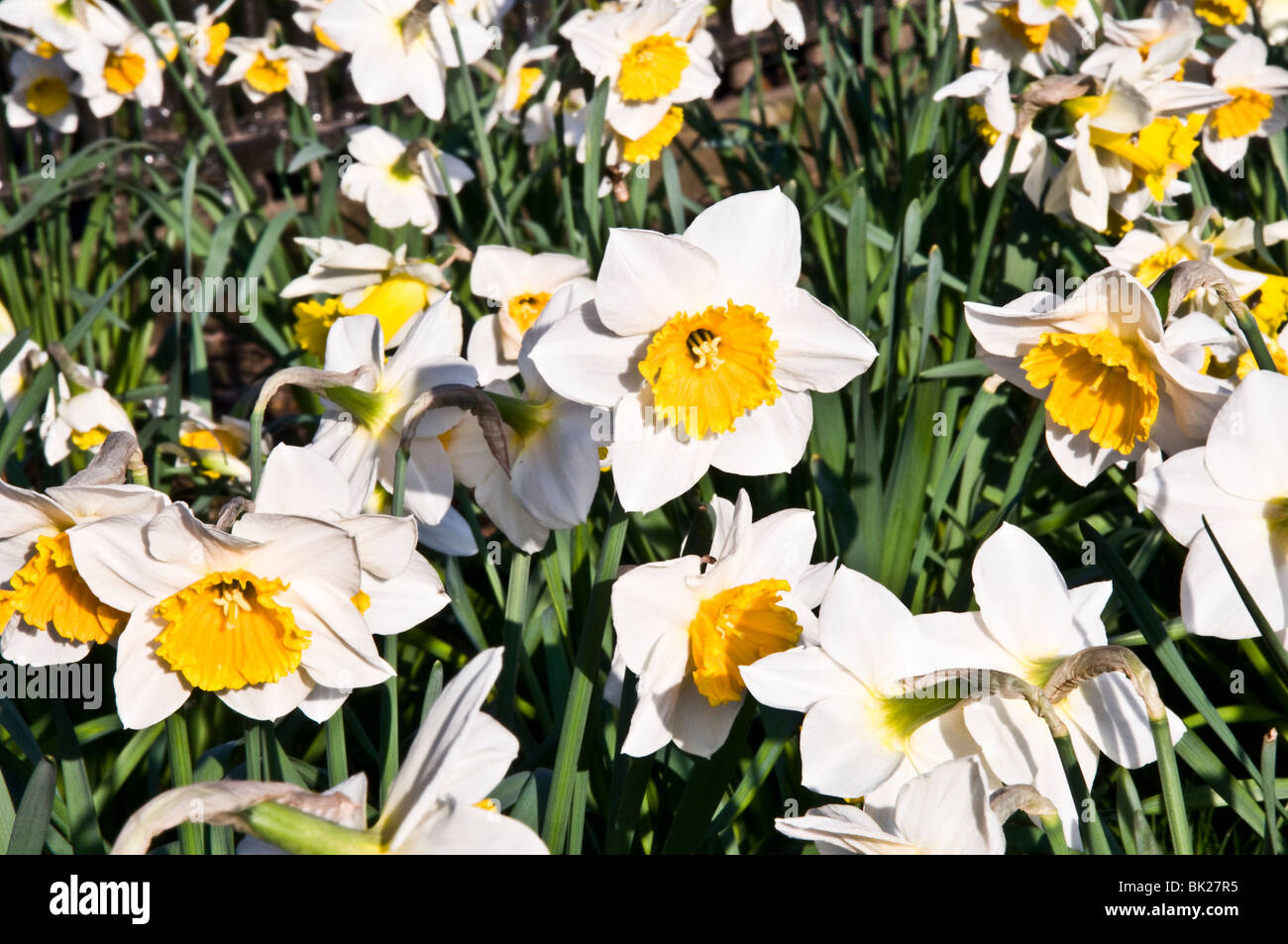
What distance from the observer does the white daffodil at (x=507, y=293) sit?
83.6 inches

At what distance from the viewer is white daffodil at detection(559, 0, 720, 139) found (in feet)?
7.63

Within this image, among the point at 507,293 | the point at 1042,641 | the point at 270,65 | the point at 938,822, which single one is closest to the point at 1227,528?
the point at 1042,641

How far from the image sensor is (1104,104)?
2.09m

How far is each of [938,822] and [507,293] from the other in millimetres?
1456

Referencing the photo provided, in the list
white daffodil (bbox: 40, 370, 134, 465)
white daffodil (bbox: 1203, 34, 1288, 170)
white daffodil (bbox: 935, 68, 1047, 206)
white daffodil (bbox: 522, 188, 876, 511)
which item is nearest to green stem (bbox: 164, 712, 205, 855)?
white daffodil (bbox: 522, 188, 876, 511)

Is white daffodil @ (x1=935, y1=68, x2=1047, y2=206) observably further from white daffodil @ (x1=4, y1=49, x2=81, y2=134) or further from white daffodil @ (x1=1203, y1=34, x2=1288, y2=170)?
white daffodil @ (x1=4, y1=49, x2=81, y2=134)

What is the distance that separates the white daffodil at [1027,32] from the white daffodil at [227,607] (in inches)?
81.4

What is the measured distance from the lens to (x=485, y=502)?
1378 millimetres

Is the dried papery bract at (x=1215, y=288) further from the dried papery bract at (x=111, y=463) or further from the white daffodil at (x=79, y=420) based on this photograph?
the white daffodil at (x=79, y=420)

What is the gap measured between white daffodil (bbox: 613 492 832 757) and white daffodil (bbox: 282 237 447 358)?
1.11 metres
